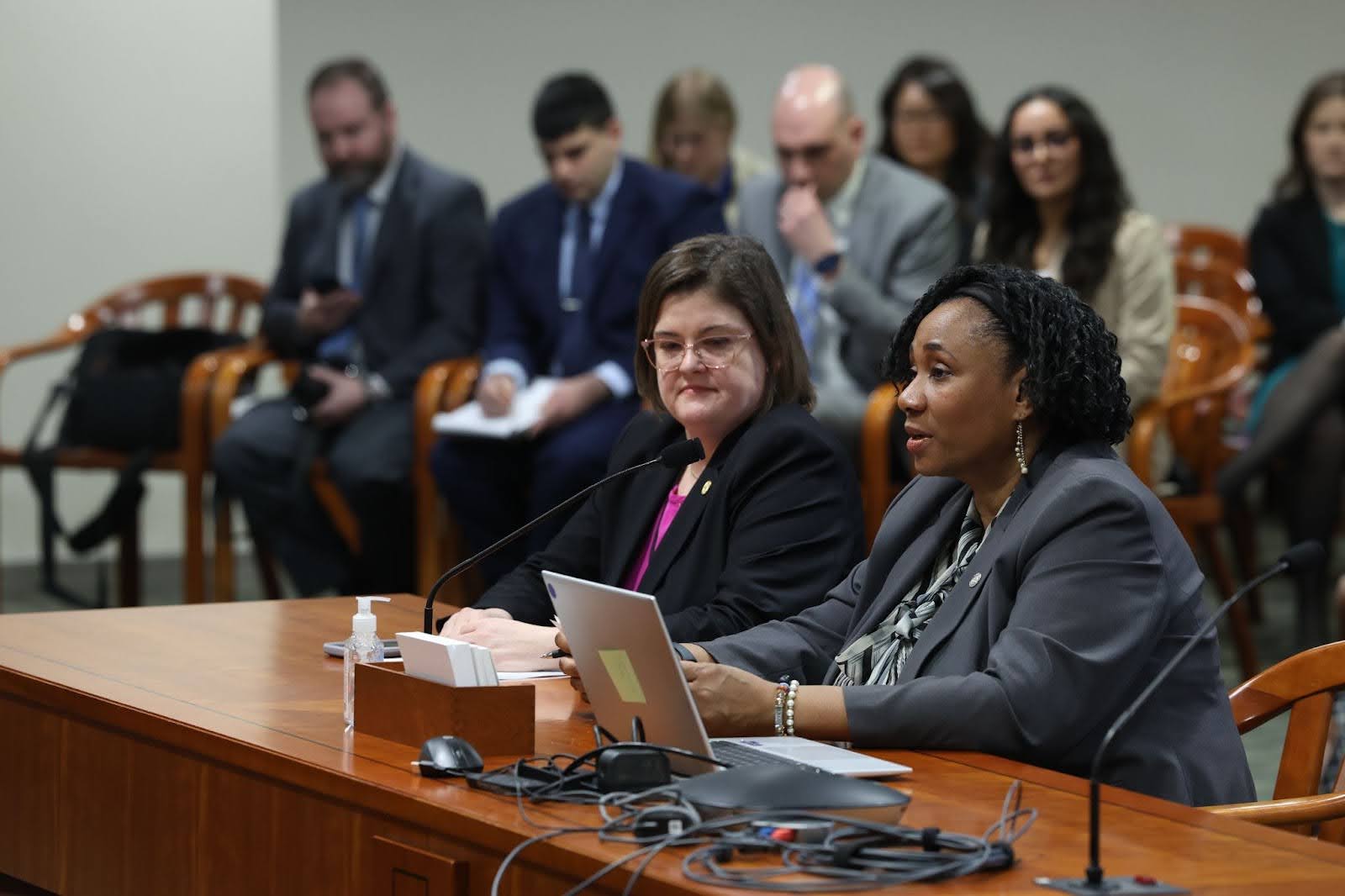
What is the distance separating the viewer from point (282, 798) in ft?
6.64

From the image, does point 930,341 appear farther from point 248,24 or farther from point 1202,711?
point 248,24

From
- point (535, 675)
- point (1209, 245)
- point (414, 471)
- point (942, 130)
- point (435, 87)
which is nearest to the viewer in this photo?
point (535, 675)

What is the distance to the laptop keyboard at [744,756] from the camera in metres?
1.88

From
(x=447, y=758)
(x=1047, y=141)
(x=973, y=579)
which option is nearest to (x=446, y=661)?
(x=447, y=758)

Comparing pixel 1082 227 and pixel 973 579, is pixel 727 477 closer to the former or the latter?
pixel 973 579

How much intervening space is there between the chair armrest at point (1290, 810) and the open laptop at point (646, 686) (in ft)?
1.07

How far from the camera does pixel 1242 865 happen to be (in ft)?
5.39

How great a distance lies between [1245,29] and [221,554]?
17.1 feet

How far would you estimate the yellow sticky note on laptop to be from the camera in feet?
6.35

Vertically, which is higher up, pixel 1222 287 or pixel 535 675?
pixel 1222 287

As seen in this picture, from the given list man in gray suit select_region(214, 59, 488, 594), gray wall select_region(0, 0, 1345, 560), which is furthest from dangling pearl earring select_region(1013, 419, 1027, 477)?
gray wall select_region(0, 0, 1345, 560)

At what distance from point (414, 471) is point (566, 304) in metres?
0.57

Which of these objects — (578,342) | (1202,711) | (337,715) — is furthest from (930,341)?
(578,342)

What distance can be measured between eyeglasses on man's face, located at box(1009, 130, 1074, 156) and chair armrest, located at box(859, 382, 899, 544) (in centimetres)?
74
